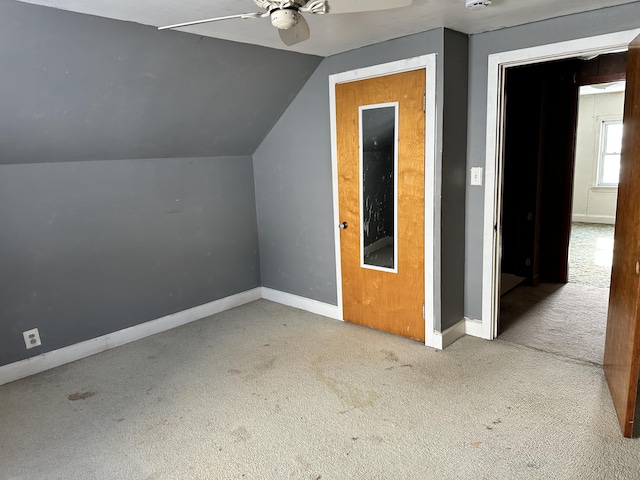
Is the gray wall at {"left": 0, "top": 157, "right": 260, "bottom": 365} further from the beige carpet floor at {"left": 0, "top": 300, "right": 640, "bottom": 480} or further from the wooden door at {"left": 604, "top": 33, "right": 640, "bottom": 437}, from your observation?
the wooden door at {"left": 604, "top": 33, "right": 640, "bottom": 437}

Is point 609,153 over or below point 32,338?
over

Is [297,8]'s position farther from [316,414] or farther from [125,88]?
[316,414]

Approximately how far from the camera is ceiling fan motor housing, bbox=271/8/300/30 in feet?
5.37

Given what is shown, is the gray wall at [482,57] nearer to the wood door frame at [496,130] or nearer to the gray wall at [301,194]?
the wood door frame at [496,130]

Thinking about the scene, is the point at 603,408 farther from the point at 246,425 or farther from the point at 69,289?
the point at 69,289

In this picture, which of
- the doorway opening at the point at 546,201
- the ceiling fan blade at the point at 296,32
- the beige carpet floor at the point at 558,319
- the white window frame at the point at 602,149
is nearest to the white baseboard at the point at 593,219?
the white window frame at the point at 602,149

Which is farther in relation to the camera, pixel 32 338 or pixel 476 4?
pixel 32 338

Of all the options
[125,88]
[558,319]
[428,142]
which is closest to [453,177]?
[428,142]

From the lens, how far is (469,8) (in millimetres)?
2293

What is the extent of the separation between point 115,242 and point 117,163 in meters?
0.57

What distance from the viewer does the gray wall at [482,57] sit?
2.45 m

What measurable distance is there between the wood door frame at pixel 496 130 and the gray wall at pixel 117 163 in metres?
1.35

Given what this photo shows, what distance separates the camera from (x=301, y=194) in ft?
12.4

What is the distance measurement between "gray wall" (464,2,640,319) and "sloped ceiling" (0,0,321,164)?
120cm
